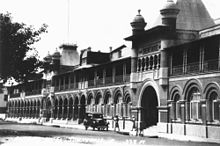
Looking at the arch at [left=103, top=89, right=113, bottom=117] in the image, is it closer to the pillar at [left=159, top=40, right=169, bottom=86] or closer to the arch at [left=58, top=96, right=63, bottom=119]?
the pillar at [left=159, top=40, right=169, bottom=86]

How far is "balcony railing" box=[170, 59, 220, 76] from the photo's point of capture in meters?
24.7

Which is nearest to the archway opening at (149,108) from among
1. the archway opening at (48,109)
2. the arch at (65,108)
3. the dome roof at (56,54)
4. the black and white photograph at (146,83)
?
the black and white photograph at (146,83)

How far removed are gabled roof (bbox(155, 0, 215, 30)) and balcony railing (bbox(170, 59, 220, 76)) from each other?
15.6 ft

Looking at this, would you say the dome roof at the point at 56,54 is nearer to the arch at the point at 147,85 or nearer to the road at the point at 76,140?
the arch at the point at 147,85

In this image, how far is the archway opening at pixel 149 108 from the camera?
33500 mm

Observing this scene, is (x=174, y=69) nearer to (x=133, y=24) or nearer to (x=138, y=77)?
(x=138, y=77)

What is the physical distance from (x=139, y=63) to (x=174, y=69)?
5.28m

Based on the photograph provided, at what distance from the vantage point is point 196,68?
Answer: 26781 mm

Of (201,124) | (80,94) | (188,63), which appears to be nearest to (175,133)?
(201,124)

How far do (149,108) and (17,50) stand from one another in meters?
13.5

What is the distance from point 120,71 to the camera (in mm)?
40375

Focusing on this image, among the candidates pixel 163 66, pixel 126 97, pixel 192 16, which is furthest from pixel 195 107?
pixel 126 97

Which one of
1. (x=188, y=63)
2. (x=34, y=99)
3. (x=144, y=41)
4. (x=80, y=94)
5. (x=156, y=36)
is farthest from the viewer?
(x=34, y=99)

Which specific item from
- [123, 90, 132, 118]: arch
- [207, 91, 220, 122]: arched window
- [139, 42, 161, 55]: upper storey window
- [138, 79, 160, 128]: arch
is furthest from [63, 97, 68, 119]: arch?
[207, 91, 220, 122]: arched window
